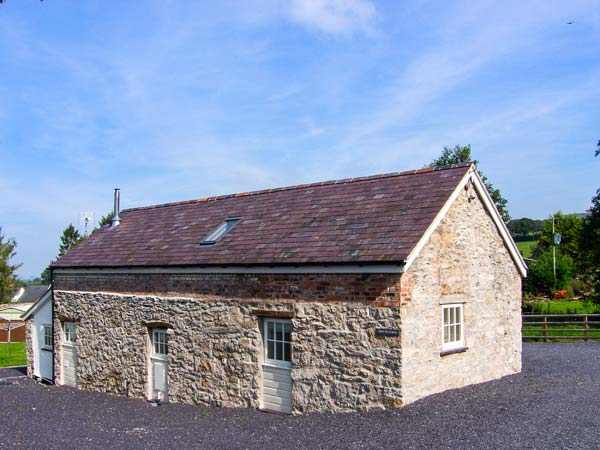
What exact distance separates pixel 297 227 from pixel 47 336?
1128cm

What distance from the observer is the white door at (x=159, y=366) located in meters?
15.1

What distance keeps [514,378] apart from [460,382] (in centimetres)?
197

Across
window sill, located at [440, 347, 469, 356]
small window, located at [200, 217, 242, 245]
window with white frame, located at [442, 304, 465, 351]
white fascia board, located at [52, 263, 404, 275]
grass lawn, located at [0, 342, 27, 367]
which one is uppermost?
small window, located at [200, 217, 242, 245]

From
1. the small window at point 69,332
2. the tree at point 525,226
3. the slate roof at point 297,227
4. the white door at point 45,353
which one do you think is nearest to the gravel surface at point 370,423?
the slate roof at point 297,227

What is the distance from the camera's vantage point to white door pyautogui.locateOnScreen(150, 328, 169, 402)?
15094 millimetres

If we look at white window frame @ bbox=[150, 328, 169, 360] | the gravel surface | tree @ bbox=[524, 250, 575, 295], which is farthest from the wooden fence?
tree @ bbox=[524, 250, 575, 295]

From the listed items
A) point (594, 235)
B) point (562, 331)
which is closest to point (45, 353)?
point (562, 331)

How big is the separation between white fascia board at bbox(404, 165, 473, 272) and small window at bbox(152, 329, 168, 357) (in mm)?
7487

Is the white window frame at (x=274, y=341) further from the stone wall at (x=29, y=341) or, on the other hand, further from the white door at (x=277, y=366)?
the stone wall at (x=29, y=341)

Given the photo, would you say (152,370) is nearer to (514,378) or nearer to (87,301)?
(87,301)

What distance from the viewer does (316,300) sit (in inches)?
472

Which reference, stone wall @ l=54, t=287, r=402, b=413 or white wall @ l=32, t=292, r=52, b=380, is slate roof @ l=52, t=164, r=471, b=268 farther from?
white wall @ l=32, t=292, r=52, b=380

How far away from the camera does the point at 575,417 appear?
9.94m

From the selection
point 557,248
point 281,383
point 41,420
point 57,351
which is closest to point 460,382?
point 281,383
